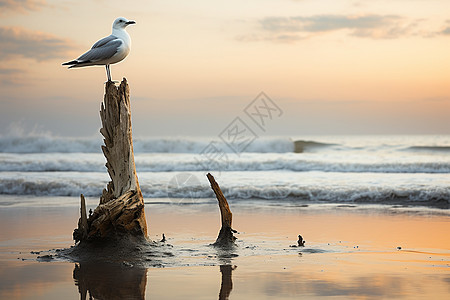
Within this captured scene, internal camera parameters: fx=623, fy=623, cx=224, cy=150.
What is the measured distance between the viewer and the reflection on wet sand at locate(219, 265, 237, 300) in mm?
5640

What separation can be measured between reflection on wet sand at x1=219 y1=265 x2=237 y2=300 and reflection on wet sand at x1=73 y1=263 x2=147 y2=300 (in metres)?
0.72

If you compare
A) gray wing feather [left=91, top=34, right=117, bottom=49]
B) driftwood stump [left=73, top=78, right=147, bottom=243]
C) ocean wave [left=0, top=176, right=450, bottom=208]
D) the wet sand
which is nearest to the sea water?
ocean wave [left=0, top=176, right=450, bottom=208]

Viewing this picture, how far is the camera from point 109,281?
6.19m

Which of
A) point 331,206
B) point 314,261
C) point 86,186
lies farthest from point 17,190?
point 314,261

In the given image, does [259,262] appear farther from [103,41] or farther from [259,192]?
[259,192]

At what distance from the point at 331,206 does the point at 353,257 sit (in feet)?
16.8

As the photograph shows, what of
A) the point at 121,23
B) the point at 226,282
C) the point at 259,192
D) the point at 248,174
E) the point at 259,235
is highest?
the point at 121,23

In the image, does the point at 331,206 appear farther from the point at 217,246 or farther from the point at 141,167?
the point at 141,167

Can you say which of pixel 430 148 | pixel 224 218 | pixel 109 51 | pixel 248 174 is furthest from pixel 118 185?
pixel 430 148

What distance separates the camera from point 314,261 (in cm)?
717

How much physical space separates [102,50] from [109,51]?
0.09m

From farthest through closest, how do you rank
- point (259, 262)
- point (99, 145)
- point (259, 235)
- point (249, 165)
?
point (99, 145), point (249, 165), point (259, 235), point (259, 262)

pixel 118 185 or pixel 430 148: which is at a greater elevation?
pixel 430 148

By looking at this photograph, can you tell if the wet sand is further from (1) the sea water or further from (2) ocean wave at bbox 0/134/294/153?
(2) ocean wave at bbox 0/134/294/153
